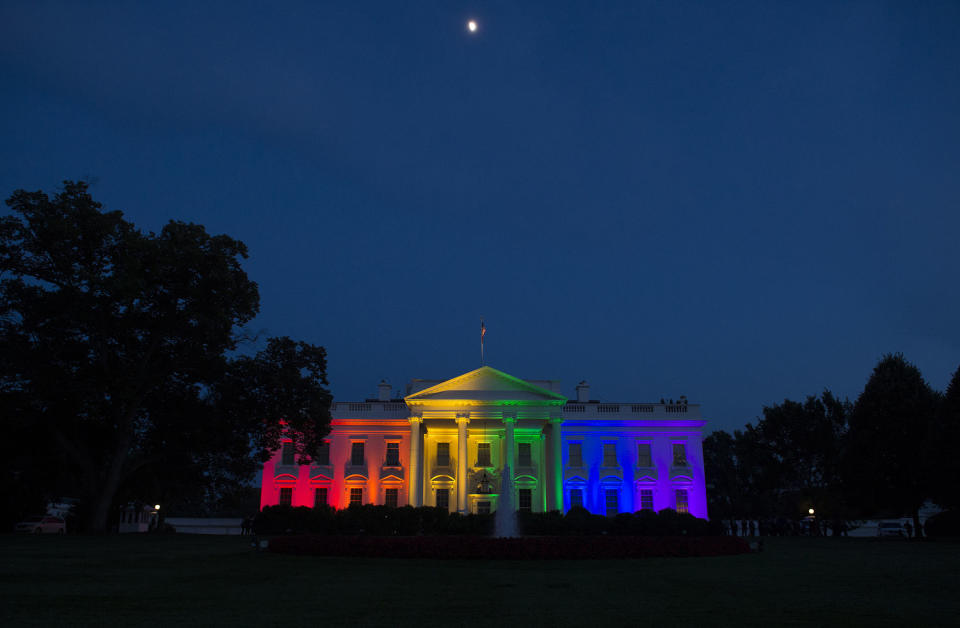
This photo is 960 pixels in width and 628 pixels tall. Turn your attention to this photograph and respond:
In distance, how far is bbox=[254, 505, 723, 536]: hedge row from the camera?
108 feet

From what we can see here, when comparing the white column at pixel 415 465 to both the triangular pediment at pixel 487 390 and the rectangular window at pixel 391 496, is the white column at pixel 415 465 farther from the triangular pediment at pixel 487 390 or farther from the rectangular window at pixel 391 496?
the rectangular window at pixel 391 496

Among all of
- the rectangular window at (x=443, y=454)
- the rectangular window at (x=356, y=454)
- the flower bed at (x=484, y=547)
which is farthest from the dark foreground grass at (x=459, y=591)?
the rectangular window at (x=356, y=454)

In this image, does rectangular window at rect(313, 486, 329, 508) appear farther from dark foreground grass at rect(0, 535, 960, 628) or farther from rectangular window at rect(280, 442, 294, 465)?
dark foreground grass at rect(0, 535, 960, 628)

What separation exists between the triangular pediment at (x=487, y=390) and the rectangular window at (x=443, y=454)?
478 cm

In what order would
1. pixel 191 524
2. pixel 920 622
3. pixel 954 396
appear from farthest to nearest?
pixel 191 524
pixel 954 396
pixel 920 622

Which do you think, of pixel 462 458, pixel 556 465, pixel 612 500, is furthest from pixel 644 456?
pixel 462 458

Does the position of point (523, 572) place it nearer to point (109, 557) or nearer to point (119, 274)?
point (109, 557)

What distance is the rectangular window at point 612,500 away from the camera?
143 ft

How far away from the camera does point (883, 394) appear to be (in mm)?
40094

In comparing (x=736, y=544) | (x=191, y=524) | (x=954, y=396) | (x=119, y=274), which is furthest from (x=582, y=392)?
(x=191, y=524)

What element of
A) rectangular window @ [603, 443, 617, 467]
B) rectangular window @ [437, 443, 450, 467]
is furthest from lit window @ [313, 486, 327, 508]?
rectangular window @ [603, 443, 617, 467]

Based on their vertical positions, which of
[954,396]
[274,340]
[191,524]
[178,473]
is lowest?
[191,524]

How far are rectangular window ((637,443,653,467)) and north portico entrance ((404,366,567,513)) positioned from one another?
6012 millimetres

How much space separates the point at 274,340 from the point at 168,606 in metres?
26.7
